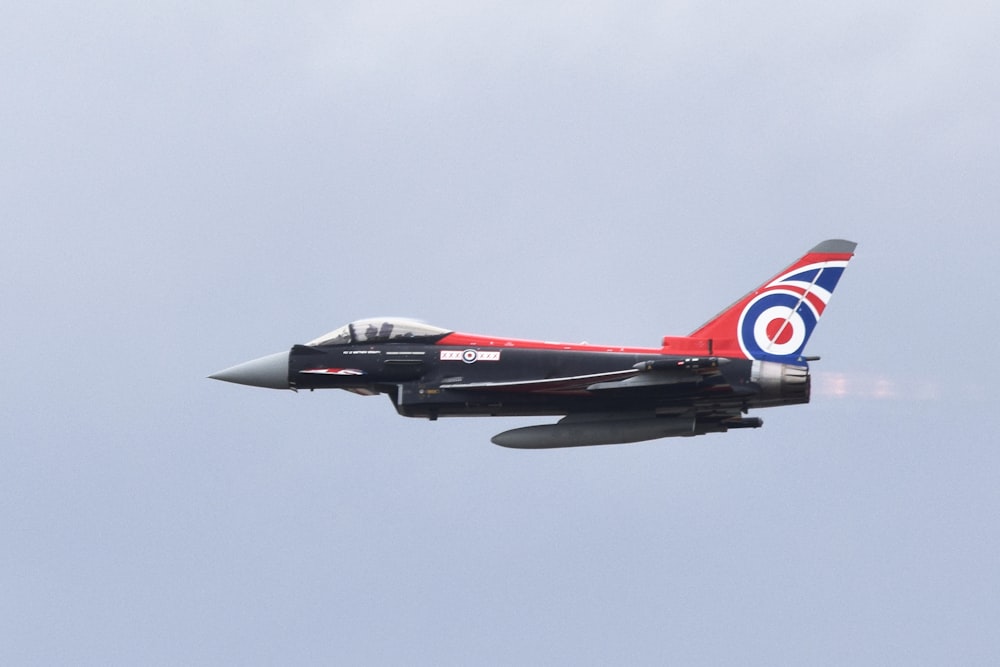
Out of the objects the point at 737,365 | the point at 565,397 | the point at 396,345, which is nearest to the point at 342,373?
the point at 396,345

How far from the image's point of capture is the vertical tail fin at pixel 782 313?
5656 cm

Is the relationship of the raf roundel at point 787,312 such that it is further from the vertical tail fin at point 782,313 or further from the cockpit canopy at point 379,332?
the cockpit canopy at point 379,332

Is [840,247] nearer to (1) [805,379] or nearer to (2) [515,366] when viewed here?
(1) [805,379]

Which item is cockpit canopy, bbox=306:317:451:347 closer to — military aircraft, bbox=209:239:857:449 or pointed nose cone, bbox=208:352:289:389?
military aircraft, bbox=209:239:857:449

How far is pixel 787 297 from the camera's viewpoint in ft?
188

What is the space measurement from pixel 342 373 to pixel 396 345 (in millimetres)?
1688

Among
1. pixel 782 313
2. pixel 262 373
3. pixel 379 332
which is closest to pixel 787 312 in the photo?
pixel 782 313

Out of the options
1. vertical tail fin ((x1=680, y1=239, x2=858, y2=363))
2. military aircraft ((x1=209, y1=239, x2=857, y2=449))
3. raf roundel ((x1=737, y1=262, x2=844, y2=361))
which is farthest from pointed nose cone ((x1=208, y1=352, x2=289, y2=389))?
raf roundel ((x1=737, y1=262, x2=844, y2=361))

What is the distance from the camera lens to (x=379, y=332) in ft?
191

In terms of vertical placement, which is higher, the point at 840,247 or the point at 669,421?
the point at 840,247

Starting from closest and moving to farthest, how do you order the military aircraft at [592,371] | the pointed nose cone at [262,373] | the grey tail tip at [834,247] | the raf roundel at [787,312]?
the military aircraft at [592,371] < the raf roundel at [787,312] < the grey tail tip at [834,247] < the pointed nose cone at [262,373]

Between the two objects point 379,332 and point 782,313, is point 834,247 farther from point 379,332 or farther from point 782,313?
point 379,332

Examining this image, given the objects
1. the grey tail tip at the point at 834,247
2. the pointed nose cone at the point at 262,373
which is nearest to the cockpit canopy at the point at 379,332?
the pointed nose cone at the point at 262,373

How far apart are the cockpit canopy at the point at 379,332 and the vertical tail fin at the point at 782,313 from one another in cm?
739
